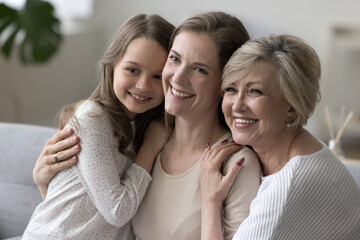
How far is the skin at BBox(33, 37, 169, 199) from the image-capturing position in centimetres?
180

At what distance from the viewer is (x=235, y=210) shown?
1.66m

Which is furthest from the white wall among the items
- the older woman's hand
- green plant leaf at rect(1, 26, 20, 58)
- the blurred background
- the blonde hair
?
the blonde hair

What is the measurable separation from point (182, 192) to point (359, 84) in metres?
4.05

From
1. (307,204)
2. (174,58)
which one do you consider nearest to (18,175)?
(174,58)

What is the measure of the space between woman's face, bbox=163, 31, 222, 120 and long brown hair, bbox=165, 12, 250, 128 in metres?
0.02

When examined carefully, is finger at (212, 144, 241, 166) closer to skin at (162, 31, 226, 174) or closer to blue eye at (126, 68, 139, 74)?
skin at (162, 31, 226, 174)

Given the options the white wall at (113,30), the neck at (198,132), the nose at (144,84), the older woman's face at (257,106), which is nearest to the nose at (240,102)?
the older woman's face at (257,106)

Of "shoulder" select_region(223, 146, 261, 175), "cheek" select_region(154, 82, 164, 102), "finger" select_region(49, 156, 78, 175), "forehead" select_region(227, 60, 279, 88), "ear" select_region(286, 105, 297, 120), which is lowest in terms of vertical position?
"finger" select_region(49, 156, 78, 175)

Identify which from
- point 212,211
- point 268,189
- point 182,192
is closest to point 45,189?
point 182,192

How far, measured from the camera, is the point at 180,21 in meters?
5.46

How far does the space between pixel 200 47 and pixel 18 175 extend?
1.09 m

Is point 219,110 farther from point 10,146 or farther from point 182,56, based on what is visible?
point 10,146

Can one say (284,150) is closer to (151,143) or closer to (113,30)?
(151,143)

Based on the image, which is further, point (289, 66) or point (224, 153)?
point (224, 153)
